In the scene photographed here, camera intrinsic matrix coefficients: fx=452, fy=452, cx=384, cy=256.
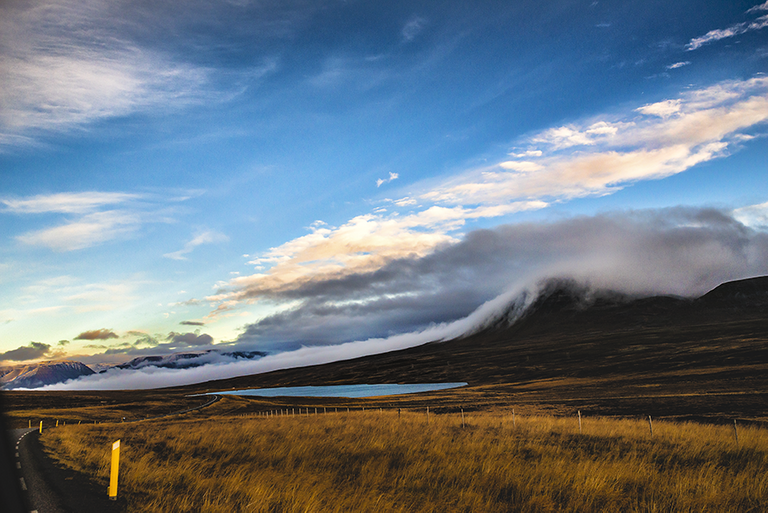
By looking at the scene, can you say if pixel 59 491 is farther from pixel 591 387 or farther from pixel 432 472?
pixel 591 387

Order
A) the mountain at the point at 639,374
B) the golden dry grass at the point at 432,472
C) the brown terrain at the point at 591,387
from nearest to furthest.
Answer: the golden dry grass at the point at 432,472 < the brown terrain at the point at 591,387 < the mountain at the point at 639,374

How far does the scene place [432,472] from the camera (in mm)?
12023

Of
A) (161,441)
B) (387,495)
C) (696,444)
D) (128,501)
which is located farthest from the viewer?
(161,441)

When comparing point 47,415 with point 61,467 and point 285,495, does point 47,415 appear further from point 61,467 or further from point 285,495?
point 285,495

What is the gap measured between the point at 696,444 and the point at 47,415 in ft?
239

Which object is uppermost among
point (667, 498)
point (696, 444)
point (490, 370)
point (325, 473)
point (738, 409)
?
point (325, 473)

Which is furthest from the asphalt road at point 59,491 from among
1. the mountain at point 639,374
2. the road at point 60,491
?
the mountain at point 639,374

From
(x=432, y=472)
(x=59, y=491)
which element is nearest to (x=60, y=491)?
(x=59, y=491)

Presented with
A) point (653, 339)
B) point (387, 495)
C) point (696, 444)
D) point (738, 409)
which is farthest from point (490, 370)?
point (387, 495)

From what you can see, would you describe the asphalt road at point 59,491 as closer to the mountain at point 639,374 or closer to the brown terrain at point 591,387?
the brown terrain at point 591,387

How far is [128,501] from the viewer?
897cm

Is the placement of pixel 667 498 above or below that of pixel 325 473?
below

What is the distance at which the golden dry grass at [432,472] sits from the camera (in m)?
9.48

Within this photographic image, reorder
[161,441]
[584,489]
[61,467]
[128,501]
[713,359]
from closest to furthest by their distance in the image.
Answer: [128,501]
[584,489]
[61,467]
[161,441]
[713,359]
